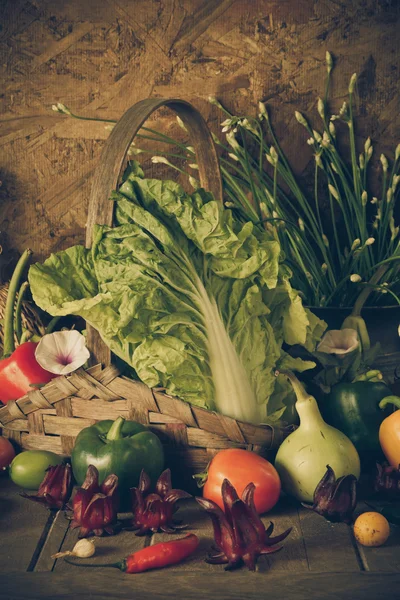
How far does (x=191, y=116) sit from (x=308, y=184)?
684 millimetres

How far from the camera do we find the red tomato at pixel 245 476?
4.75ft

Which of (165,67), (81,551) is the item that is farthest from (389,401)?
(165,67)

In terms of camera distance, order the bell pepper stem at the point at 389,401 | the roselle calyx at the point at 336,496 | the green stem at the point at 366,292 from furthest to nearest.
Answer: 1. the green stem at the point at 366,292
2. the bell pepper stem at the point at 389,401
3. the roselle calyx at the point at 336,496

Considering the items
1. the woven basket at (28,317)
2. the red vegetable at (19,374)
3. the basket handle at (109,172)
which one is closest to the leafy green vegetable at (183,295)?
the basket handle at (109,172)

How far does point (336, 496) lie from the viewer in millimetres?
1407

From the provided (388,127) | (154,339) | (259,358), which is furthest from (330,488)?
(388,127)

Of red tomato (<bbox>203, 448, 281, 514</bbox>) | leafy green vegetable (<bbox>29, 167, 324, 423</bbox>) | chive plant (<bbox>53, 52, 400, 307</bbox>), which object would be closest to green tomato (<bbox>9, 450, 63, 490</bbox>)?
leafy green vegetable (<bbox>29, 167, 324, 423</bbox>)

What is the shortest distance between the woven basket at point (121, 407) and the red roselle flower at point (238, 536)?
30 cm

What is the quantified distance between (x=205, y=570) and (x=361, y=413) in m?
0.65

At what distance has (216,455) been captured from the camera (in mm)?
1521

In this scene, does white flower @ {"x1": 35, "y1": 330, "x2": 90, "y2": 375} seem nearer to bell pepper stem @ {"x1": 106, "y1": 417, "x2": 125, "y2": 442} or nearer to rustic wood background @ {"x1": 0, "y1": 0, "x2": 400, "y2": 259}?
bell pepper stem @ {"x1": 106, "y1": 417, "x2": 125, "y2": 442}

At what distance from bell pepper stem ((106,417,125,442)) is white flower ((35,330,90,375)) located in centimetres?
25

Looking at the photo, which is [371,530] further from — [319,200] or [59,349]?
[319,200]

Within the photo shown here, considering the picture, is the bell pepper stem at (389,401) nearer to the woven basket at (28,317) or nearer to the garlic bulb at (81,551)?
the garlic bulb at (81,551)
